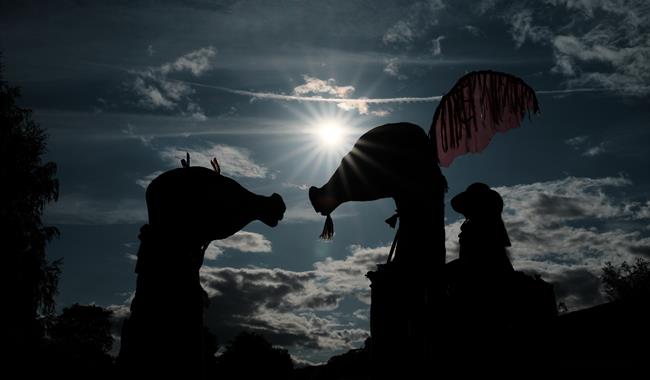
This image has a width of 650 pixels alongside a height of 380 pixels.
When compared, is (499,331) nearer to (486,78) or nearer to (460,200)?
(460,200)

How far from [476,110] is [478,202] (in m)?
1.00

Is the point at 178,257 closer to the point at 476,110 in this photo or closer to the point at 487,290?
the point at 487,290

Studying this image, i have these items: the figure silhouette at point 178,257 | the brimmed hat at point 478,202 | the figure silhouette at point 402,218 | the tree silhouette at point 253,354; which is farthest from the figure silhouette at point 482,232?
the tree silhouette at point 253,354

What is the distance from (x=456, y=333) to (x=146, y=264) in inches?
96.6

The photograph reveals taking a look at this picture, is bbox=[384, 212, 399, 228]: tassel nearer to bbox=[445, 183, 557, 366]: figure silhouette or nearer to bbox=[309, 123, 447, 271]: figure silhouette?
bbox=[309, 123, 447, 271]: figure silhouette

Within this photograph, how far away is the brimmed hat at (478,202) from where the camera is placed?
311 centimetres

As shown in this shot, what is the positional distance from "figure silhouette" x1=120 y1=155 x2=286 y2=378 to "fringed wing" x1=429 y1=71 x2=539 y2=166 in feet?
4.83

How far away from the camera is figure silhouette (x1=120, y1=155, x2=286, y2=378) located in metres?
3.52

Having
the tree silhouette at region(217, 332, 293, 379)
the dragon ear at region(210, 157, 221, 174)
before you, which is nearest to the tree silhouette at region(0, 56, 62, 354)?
the dragon ear at region(210, 157, 221, 174)

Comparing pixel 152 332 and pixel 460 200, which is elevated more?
pixel 460 200

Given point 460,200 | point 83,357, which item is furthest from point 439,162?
point 83,357

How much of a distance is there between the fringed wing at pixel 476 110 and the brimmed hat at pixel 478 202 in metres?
0.60

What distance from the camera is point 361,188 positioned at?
3436 mm

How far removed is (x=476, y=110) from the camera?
3805 mm
